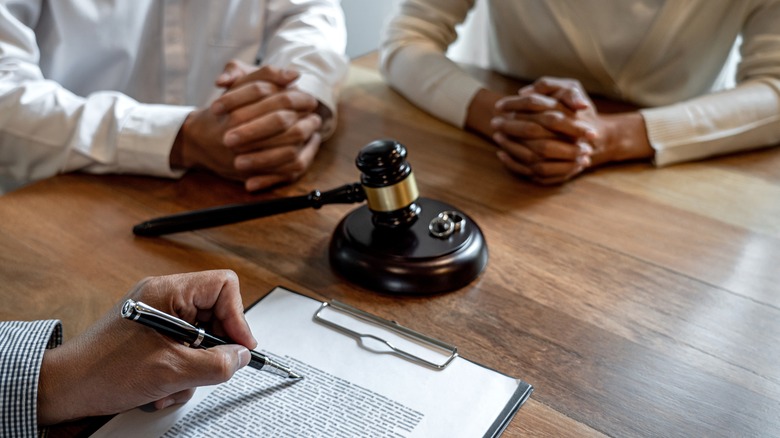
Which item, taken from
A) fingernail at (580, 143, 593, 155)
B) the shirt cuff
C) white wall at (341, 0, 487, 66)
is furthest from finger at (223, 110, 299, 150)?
white wall at (341, 0, 487, 66)

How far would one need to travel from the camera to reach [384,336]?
2.86ft

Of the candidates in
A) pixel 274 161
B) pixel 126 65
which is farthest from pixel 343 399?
pixel 126 65

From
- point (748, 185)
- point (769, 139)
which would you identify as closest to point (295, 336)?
point (748, 185)

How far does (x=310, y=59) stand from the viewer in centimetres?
144

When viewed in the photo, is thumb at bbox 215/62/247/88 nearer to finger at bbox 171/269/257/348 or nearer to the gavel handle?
the gavel handle

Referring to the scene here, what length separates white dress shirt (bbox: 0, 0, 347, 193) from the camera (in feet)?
4.12

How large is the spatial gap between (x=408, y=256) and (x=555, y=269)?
21 centimetres

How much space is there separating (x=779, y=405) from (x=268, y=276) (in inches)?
24.9

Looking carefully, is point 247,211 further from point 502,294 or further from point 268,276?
point 502,294

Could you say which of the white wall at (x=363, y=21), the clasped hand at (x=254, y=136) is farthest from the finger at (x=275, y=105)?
the white wall at (x=363, y=21)

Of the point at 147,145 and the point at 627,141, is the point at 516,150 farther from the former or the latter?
the point at 147,145

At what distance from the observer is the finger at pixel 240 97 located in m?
1.26

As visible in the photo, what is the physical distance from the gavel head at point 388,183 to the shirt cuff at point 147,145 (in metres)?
0.42

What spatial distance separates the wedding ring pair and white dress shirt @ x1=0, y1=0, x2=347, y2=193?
1.49 feet
